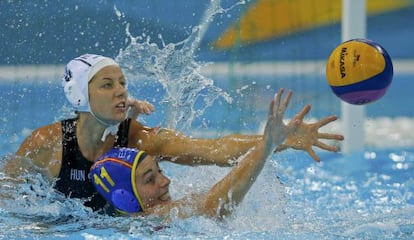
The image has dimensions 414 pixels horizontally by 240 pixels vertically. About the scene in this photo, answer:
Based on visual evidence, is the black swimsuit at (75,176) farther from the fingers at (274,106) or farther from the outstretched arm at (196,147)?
the fingers at (274,106)

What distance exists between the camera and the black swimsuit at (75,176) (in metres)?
4.48

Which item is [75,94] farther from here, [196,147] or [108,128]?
[196,147]

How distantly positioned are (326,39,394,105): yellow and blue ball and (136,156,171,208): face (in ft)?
3.45

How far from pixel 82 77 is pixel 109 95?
20 centimetres

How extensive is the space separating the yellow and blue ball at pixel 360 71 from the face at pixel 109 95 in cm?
106

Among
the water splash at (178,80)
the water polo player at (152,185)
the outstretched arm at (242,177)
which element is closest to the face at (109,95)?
the water polo player at (152,185)

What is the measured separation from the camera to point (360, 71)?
437cm

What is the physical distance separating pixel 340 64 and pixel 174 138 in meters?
0.94

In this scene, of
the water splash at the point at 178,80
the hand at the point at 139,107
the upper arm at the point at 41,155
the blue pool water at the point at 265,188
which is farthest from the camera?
the water splash at the point at 178,80

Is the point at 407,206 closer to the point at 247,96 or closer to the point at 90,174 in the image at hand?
the point at 90,174

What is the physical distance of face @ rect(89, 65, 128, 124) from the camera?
4344 millimetres

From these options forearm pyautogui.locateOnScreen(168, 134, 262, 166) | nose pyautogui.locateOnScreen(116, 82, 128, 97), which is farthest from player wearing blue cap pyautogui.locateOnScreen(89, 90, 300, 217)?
forearm pyautogui.locateOnScreen(168, 134, 262, 166)

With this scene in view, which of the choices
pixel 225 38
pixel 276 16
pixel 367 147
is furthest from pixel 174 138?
pixel 276 16

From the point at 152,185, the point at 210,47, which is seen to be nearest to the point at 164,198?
the point at 152,185
